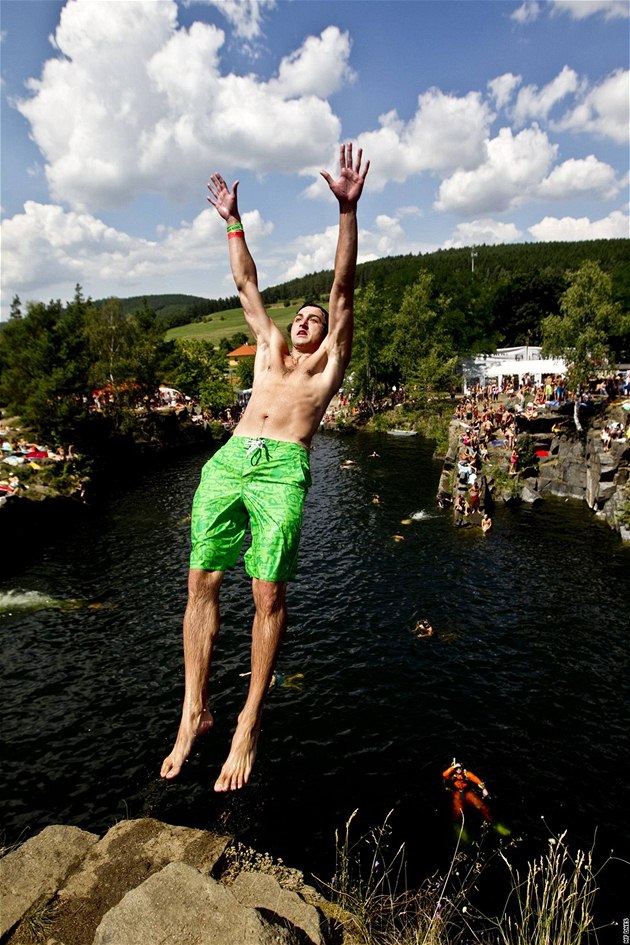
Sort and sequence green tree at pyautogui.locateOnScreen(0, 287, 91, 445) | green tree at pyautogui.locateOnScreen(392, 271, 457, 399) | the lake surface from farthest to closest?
1. green tree at pyautogui.locateOnScreen(392, 271, 457, 399)
2. green tree at pyautogui.locateOnScreen(0, 287, 91, 445)
3. the lake surface

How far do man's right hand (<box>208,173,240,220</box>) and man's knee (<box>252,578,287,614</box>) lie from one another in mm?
3381

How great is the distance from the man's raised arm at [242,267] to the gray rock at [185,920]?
13.6ft

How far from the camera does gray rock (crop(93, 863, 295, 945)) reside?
3.10 m

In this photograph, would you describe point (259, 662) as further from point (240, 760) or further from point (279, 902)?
point (279, 902)

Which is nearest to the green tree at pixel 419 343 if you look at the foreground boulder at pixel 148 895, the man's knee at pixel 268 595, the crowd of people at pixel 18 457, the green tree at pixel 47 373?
the green tree at pixel 47 373

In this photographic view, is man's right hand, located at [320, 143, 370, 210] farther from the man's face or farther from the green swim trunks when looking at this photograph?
the green swim trunks

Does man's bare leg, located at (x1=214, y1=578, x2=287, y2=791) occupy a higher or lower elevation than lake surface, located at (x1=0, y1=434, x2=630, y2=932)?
higher

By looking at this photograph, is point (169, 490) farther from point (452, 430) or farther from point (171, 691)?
point (171, 691)

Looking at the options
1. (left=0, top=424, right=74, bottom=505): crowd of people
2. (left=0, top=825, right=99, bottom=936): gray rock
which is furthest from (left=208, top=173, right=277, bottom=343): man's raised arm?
(left=0, top=424, right=74, bottom=505): crowd of people

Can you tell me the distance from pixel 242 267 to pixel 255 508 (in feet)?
7.73

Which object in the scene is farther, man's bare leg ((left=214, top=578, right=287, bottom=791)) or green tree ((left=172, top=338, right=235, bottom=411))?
green tree ((left=172, top=338, right=235, bottom=411))

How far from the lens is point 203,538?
3.84m

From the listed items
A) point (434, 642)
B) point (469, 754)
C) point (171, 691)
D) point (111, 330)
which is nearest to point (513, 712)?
point (469, 754)

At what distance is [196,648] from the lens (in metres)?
3.81
